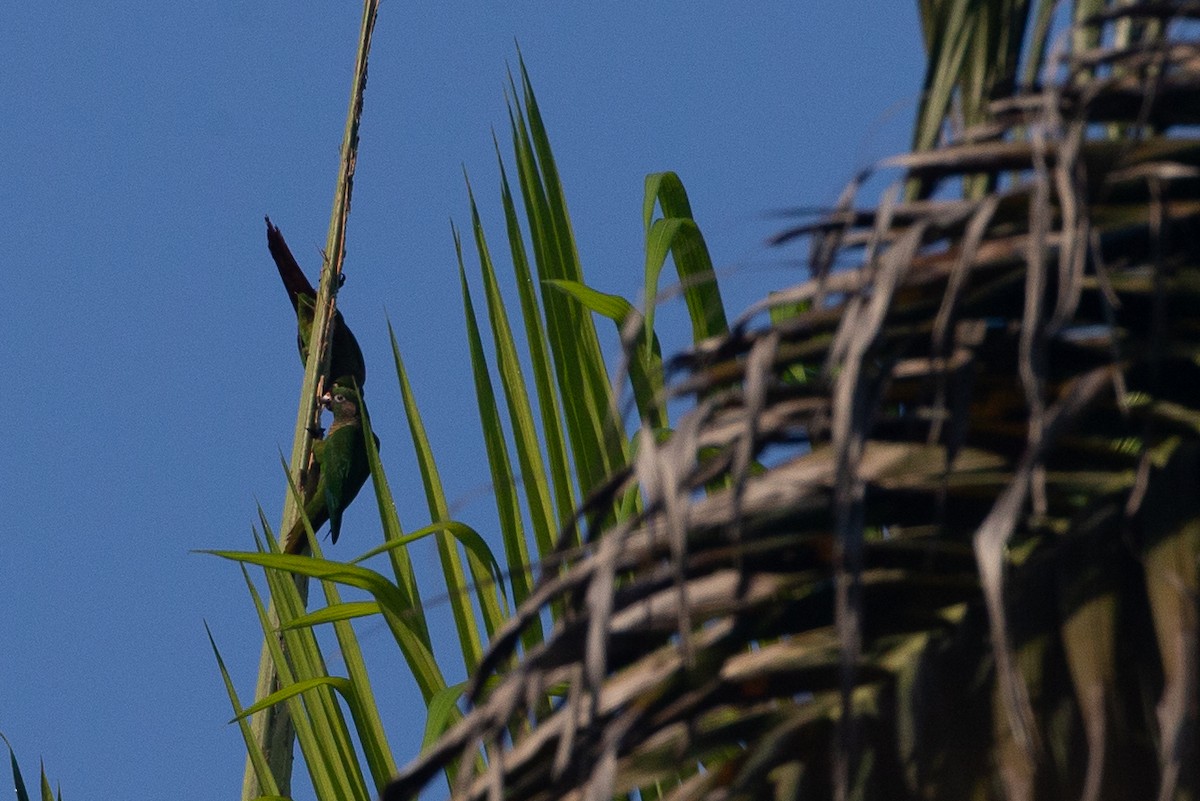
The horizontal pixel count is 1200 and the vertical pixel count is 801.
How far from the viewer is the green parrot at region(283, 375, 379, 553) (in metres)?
3.16

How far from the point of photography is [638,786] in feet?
3.22

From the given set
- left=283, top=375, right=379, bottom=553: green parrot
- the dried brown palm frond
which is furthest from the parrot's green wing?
the dried brown palm frond

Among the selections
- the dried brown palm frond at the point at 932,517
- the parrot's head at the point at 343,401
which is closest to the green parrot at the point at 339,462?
the parrot's head at the point at 343,401

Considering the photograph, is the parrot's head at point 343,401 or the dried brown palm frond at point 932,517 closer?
the dried brown palm frond at point 932,517

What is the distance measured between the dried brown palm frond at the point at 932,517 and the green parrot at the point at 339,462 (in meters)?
2.22

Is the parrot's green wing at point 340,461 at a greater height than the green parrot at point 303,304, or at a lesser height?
lesser

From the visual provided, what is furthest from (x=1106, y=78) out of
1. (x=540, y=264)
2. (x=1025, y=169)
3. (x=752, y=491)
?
(x=540, y=264)

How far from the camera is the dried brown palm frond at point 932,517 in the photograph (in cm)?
89

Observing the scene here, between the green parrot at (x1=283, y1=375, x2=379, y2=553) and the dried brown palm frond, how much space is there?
7.29 feet

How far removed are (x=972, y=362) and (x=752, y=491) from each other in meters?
0.16

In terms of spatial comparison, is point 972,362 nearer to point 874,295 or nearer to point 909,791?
point 874,295

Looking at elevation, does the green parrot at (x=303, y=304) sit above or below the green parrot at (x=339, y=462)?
above

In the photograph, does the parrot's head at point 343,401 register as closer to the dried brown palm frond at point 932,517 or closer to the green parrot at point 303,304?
the green parrot at point 303,304

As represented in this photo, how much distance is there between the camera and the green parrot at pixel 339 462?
3164 millimetres
